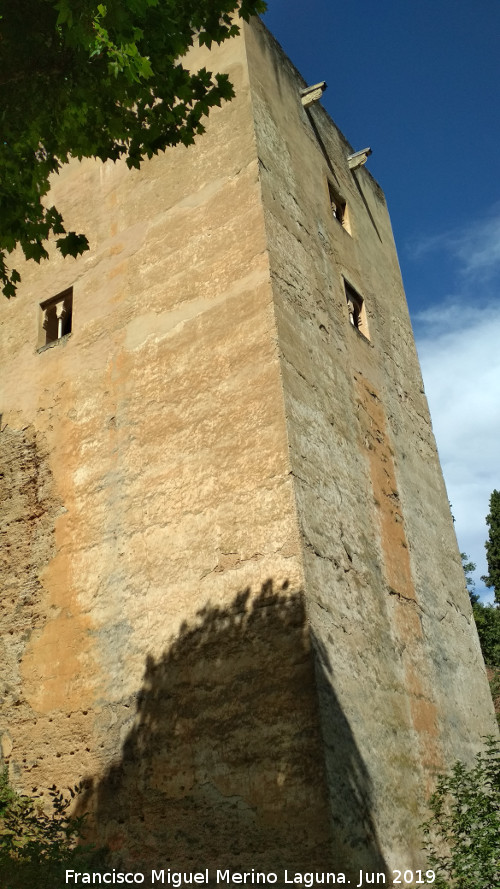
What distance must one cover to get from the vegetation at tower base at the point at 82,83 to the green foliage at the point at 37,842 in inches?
180

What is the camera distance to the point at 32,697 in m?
8.15

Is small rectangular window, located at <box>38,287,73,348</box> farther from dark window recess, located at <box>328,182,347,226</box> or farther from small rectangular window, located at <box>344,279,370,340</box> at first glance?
dark window recess, located at <box>328,182,347,226</box>

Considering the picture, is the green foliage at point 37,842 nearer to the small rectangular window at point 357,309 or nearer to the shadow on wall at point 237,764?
the shadow on wall at point 237,764

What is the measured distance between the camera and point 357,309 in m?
11.2

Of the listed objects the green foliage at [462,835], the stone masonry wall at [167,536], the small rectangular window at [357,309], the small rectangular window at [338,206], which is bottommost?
the green foliage at [462,835]

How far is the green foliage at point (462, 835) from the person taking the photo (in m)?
6.72

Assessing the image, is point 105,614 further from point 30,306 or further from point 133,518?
point 30,306

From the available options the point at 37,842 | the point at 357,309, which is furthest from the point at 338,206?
the point at 37,842

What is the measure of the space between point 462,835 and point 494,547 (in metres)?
22.0

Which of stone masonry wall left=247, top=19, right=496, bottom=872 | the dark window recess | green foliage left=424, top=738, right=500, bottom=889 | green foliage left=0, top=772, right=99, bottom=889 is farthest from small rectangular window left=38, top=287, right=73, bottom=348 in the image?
green foliage left=424, top=738, right=500, bottom=889

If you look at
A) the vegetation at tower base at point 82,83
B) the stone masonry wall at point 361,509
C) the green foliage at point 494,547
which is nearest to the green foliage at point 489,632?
the green foliage at point 494,547

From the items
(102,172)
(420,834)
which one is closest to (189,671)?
(420,834)

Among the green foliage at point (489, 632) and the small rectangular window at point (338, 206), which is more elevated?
the small rectangular window at point (338, 206)

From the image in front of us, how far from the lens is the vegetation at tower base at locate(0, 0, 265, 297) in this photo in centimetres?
517
